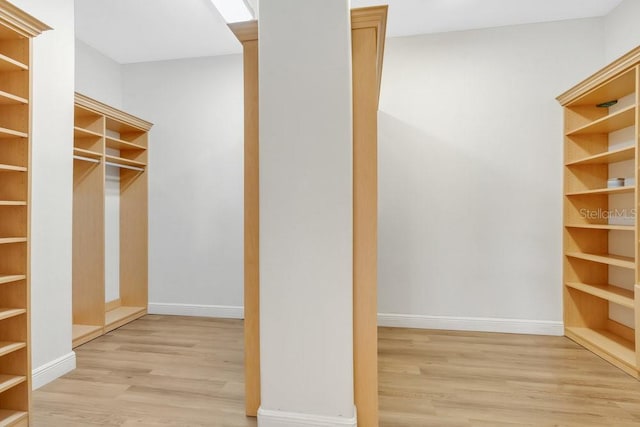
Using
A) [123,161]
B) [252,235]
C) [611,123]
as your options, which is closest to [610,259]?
[611,123]

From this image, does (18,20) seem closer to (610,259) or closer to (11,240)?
(11,240)

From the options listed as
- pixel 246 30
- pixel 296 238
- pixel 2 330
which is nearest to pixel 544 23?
pixel 246 30

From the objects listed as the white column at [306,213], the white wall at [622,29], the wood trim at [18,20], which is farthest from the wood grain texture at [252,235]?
the white wall at [622,29]

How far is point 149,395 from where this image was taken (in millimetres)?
2102

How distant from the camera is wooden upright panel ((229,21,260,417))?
184 centimetres

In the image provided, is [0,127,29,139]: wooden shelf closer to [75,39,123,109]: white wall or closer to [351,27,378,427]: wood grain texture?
[351,27,378,427]: wood grain texture

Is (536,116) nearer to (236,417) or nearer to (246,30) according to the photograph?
(246,30)

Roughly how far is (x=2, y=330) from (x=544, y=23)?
15.2 ft

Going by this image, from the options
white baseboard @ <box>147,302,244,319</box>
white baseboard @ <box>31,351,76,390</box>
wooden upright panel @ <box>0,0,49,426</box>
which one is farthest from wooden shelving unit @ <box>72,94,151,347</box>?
wooden upright panel @ <box>0,0,49,426</box>

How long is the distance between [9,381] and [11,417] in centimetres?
18

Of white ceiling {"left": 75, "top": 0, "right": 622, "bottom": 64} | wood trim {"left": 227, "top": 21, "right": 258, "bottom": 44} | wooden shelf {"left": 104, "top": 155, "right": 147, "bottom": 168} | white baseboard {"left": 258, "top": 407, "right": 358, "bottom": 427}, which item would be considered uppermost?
white ceiling {"left": 75, "top": 0, "right": 622, "bottom": 64}

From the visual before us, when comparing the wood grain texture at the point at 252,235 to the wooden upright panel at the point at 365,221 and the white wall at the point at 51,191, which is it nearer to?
the wooden upright panel at the point at 365,221

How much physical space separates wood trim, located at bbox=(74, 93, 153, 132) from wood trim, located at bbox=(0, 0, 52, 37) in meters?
1.17

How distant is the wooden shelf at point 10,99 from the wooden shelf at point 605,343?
399 cm
